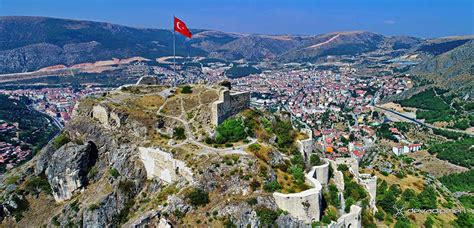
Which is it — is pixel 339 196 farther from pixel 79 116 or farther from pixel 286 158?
pixel 79 116

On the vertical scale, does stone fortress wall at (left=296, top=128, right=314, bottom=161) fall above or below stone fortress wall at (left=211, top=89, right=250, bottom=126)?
below

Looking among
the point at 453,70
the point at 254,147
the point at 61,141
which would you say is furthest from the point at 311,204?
the point at 453,70

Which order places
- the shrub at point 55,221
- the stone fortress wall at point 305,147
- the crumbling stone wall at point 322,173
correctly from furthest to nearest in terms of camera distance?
the stone fortress wall at point 305,147
the shrub at point 55,221
the crumbling stone wall at point 322,173

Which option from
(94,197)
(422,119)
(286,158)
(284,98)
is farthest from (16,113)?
(422,119)

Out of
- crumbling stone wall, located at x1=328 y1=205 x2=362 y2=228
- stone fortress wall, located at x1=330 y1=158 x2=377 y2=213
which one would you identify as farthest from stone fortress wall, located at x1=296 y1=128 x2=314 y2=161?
crumbling stone wall, located at x1=328 y1=205 x2=362 y2=228

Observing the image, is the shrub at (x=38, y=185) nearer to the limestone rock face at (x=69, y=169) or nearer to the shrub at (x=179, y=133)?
the limestone rock face at (x=69, y=169)

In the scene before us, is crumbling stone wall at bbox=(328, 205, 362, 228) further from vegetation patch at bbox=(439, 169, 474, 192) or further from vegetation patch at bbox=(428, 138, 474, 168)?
vegetation patch at bbox=(428, 138, 474, 168)

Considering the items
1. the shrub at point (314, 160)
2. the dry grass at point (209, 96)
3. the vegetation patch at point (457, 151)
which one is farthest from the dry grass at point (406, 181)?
the vegetation patch at point (457, 151)
